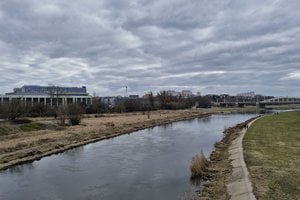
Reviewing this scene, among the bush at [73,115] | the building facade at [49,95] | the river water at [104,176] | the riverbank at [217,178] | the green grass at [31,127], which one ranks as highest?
the building facade at [49,95]

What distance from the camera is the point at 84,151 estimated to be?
3266 cm

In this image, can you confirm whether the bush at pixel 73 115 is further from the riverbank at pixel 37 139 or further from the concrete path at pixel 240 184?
the concrete path at pixel 240 184

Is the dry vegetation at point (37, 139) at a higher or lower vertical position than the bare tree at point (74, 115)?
lower

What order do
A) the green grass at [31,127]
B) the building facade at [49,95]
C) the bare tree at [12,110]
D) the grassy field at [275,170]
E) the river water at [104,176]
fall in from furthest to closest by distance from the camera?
the building facade at [49,95], the bare tree at [12,110], the green grass at [31,127], the river water at [104,176], the grassy field at [275,170]

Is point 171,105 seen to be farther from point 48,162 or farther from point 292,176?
point 292,176

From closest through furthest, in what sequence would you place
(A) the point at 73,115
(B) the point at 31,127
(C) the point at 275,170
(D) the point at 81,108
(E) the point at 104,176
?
(C) the point at 275,170 → (E) the point at 104,176 → (B) the point at 31,127 → (A) the point at 73,115 → (D) the point at 81,108

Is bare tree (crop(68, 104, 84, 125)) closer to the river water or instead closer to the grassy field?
the river water

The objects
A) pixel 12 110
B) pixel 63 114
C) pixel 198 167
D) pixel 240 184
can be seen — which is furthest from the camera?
pixel 63 114

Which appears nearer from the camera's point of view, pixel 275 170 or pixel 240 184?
pixel 240 184

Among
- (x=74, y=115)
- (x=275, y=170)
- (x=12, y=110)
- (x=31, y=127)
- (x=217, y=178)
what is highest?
(x=12, y=110)

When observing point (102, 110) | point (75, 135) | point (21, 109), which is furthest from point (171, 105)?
point (75, 135)

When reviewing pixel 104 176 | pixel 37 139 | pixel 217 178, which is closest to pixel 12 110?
pixel 37 139

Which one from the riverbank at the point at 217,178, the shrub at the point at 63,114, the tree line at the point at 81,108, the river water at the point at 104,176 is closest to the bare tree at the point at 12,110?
the tree line at the point at 81,108

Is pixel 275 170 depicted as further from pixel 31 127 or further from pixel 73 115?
pixel 73 115
